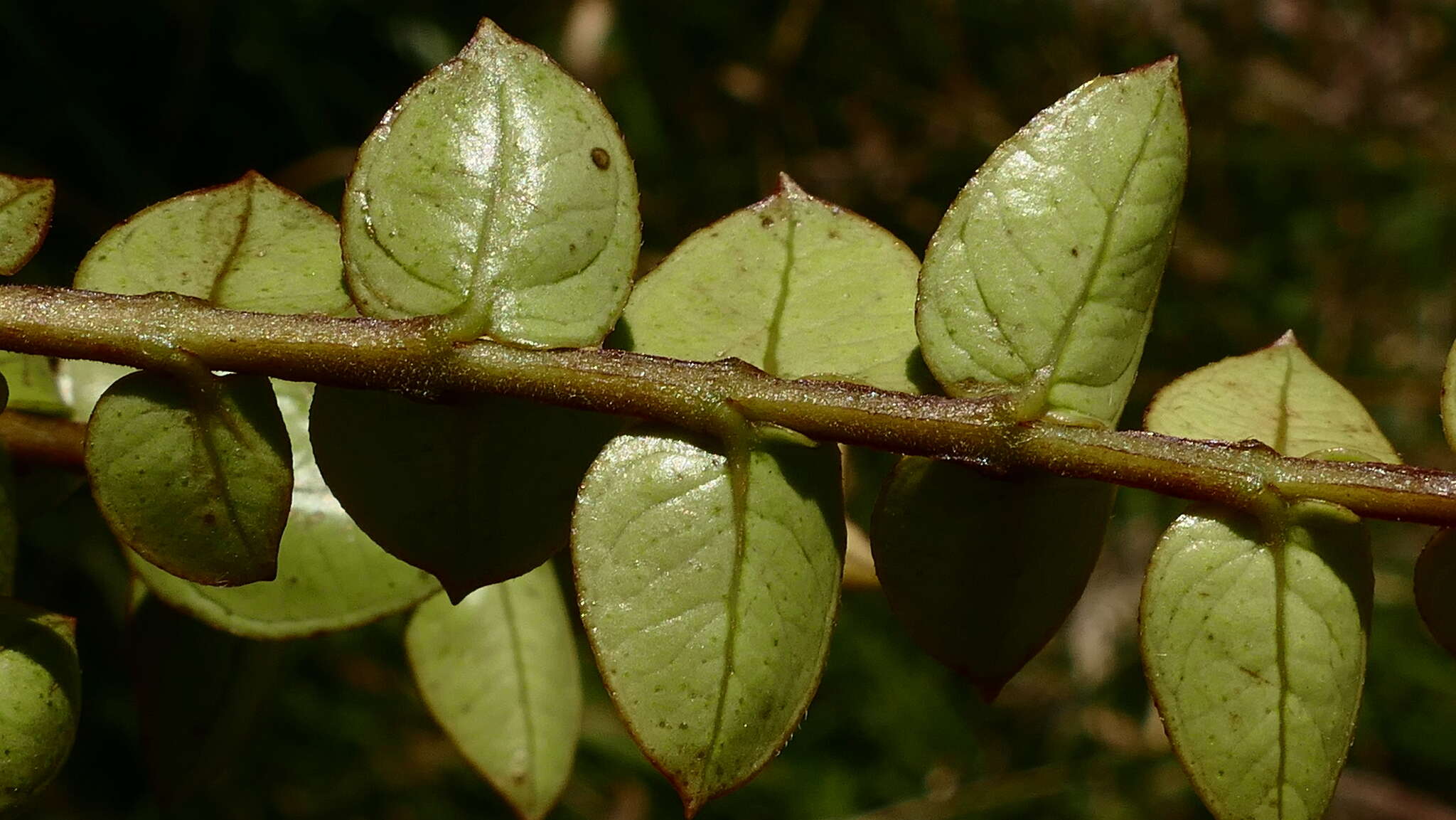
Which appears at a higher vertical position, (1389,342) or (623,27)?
(623,27)

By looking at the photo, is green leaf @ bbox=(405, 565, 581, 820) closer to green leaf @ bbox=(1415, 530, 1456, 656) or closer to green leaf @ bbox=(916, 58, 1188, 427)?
green leaf @ bbox=(916, 58, 1188, 427)

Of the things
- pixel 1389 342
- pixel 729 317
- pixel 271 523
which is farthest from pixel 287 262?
pixel 1389 342

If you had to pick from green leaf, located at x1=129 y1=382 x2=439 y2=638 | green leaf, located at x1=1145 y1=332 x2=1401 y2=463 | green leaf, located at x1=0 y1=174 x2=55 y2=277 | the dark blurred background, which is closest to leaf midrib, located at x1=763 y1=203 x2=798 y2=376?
green leaf, located at x1=1145 y1=332 x2=1401 y2=463

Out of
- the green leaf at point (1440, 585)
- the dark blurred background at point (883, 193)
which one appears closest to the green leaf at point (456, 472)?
the green leaf at point (1440, 585)

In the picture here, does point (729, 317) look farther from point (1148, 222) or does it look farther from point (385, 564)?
point (385, 564)

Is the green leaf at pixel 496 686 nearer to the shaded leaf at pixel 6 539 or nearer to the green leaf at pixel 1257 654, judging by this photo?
the shaded leaf at pixel 6 539

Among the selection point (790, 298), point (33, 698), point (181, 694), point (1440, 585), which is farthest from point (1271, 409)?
point (181, 694)
